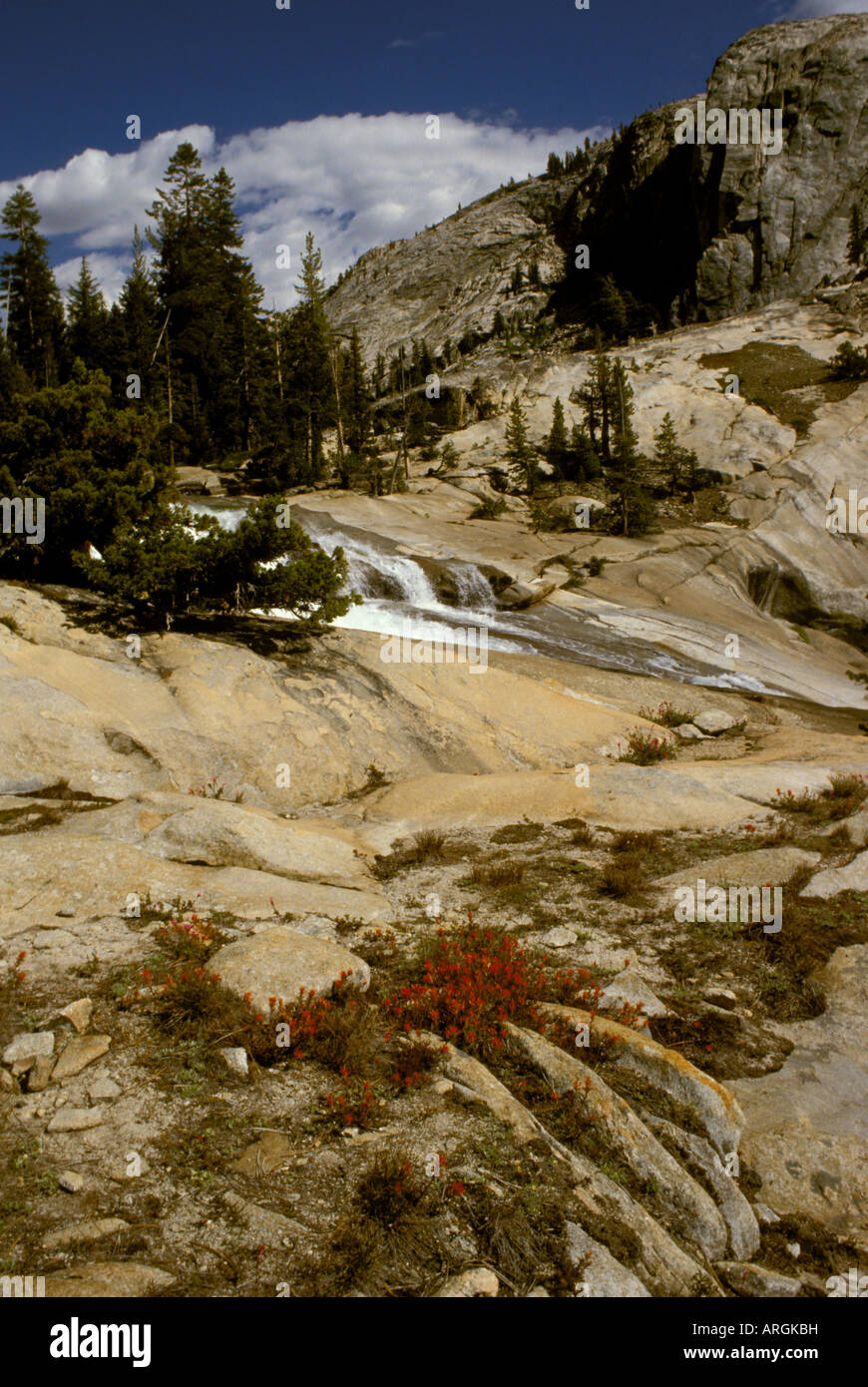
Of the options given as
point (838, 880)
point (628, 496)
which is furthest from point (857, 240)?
point (838, 880)

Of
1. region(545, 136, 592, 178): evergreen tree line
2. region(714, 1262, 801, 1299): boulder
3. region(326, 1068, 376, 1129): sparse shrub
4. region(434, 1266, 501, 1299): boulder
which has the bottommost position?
region(714, 1262, 801, 1299): boulder

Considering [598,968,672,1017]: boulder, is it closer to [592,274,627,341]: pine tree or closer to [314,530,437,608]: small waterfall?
[314,530,437,608]: small waterfall

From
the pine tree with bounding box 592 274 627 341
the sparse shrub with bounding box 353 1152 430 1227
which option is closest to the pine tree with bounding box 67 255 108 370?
the pine tree with bounding box 592 274 627 341

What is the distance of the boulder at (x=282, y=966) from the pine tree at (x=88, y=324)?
58032 millimetres

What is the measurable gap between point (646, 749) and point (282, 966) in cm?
1377

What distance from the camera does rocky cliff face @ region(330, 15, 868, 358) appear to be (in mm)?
83188

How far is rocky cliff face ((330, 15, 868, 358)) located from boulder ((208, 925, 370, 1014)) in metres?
96.8

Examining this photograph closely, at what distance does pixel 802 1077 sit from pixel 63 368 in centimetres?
6903

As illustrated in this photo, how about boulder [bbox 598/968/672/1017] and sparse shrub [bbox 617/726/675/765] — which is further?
sparse shrub [bbox 617/726/675/765]

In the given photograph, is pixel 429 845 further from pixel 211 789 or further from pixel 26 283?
Answer: pixel 26 283

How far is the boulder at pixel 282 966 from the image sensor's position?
295 inches

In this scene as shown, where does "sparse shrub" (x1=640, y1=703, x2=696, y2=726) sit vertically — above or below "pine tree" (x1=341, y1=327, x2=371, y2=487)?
below
